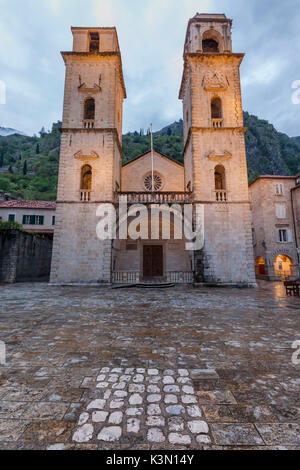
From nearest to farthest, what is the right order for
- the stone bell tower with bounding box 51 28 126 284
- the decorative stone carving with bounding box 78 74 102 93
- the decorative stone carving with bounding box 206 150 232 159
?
the stone bell tower with bounding box 51 28 126 284 → the decorative stone carving with bounding box 206 150 232 159 → the decorative stone carving with bounding box 78 74 102 93

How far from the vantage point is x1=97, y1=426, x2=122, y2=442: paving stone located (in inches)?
67.3

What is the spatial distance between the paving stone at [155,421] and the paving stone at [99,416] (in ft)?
1.38

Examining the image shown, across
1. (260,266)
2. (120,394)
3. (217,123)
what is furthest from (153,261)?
(120,394)

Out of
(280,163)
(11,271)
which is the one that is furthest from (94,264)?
(280,163)

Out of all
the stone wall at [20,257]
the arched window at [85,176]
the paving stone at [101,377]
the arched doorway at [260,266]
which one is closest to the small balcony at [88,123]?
the arched window at [85,176]

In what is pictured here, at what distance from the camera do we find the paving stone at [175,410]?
2057 mm

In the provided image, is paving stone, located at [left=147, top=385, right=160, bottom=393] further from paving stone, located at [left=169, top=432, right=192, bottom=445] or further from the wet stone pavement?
paving stone, located at [left=169, top=432, right=192, bottom=445]

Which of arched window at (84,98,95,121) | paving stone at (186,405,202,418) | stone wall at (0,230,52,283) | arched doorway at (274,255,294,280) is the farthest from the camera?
arched doorway at (274,255,294,280)

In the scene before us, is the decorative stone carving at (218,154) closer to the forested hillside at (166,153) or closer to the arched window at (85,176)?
the arched window at (85,176)

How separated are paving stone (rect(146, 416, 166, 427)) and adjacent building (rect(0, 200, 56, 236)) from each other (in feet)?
93.5

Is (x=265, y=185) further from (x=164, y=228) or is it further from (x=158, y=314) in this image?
(x=158, y=314)

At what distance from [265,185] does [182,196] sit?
40.4 ft

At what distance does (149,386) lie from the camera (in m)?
2.52

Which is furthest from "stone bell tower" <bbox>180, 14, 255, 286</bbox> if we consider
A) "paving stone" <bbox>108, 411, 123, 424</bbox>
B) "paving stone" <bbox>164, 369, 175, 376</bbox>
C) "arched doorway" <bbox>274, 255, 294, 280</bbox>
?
"paving stone" <bbox>108, 411, 123, 424</bbox>
